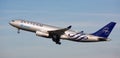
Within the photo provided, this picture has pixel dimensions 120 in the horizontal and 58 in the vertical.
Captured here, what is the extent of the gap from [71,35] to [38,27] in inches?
457

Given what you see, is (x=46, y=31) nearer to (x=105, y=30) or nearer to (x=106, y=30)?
(x=105, y=30)

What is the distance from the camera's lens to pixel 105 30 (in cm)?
10731

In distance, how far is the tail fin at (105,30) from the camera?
106 metres

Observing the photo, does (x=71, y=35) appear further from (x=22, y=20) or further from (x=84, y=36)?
(x=22, y=20)

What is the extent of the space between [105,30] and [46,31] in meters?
21.7

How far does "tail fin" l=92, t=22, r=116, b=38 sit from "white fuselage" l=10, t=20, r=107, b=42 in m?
3.57

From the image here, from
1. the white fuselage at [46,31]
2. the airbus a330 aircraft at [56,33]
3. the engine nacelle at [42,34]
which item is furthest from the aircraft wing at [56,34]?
the engine nacelle at [42,34]

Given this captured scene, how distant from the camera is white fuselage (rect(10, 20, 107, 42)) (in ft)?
331

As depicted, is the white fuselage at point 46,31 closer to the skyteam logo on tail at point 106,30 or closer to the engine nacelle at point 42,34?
the engine nacelle at point 42,34

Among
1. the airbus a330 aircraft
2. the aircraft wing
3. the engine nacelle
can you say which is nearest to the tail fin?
the airbus a330 aircraft

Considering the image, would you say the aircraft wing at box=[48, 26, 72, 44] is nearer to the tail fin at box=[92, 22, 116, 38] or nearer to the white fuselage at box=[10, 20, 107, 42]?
the white fuselage at box=[10, 20, 107, 42]

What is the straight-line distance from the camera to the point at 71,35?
103 meters

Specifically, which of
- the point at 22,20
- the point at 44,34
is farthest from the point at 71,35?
the point at 22,20

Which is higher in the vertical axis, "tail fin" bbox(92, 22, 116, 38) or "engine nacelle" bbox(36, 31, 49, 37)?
"tail fin" bbox(92, 22, 116, 38)
